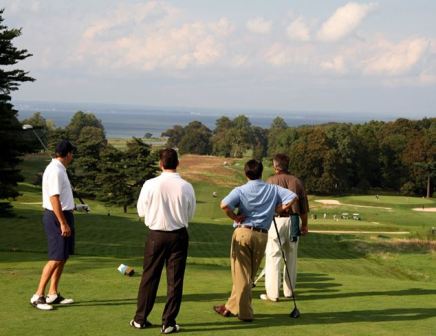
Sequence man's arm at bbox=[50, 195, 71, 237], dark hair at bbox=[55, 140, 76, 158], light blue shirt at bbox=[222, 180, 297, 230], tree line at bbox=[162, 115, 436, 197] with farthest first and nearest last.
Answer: tree line at bbox=[162, 115, 436, 197] < dark hair at bbox=[55, 140, 76, 158] < light blue shirt at bbox=[222, 180, 297, 230] < man's arm at bbox=[50, 195, 71, 237]

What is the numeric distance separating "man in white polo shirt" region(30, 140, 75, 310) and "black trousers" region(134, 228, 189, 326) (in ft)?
5.26

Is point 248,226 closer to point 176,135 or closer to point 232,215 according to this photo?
point 232,215

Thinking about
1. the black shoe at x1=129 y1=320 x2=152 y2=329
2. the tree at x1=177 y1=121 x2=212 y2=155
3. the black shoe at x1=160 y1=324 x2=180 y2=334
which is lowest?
the tree at x1=177 y1=121 x2=212 y2=155

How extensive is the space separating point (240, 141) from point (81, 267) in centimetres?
15132

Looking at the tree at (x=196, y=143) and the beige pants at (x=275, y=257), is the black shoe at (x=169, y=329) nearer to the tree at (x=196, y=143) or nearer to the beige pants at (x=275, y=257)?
the beige pants at (x=275, y=257)

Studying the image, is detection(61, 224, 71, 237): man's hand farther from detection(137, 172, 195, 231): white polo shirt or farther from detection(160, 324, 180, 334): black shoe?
detection(160, 324, 180, 334): black shoe

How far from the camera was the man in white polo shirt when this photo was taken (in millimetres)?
8625

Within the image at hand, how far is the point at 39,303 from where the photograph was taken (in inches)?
347

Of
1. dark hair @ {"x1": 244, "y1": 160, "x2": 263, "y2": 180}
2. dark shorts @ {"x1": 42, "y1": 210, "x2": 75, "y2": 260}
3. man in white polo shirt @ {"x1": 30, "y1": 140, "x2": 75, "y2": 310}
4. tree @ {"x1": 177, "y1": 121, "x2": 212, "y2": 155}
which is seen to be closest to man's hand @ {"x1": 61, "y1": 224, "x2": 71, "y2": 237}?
man in white polo shirt @ {"x1": 30, "y1": 140, "x2": 75, "y2": 310}

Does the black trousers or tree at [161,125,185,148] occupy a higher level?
the black trousers

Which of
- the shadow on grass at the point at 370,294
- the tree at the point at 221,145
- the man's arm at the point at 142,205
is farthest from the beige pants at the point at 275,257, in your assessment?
the tree at the point at 221,145

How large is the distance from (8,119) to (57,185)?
87.8 feet

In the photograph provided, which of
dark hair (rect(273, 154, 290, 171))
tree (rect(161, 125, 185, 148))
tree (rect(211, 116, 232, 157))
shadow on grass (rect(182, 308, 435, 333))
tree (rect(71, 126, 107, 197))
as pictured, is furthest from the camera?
tree (rect(161, 125, 185, 148))

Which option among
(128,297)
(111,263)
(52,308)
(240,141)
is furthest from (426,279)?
(240,141)
